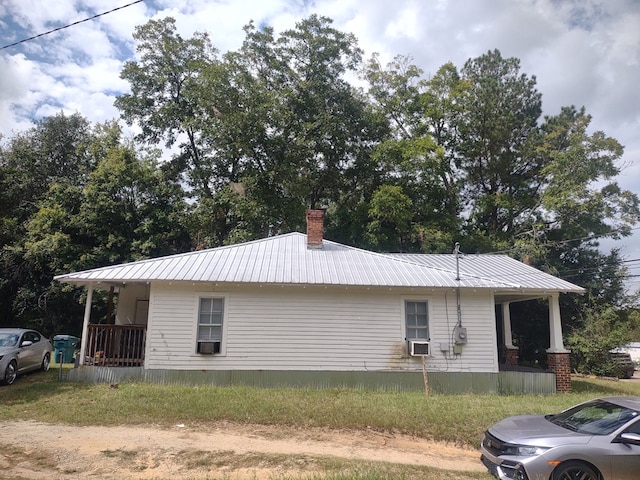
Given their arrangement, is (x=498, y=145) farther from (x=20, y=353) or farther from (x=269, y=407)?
(x=20, y=353)

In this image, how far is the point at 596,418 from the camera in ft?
22.3

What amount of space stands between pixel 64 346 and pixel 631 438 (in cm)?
1738

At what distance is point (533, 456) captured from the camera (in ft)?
19.9

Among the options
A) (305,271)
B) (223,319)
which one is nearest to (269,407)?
(223,319)

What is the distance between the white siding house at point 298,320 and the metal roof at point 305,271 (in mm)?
52

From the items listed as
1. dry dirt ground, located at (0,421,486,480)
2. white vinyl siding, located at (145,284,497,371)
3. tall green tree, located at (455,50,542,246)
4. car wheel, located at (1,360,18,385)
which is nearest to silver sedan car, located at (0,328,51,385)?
car wheel, located at (1,360,18,385)

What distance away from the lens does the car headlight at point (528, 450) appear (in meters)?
6.08

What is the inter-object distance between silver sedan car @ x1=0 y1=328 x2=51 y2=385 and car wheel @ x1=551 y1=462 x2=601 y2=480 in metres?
12.6

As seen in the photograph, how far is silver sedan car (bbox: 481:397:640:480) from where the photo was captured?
5.92 meters

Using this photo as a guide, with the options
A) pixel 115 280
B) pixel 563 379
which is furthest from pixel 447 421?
pixel 115 280

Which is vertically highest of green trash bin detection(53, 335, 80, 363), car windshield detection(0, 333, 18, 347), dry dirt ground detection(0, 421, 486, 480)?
car windshield detection(0, 333, 18, 347)

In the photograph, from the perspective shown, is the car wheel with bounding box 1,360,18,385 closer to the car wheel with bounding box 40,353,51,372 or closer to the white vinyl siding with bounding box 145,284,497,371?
the car wheel with bounding box 40,353,51,372

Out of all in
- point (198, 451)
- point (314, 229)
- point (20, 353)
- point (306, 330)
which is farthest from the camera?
point (314, 229)

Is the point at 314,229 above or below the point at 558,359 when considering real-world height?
above
